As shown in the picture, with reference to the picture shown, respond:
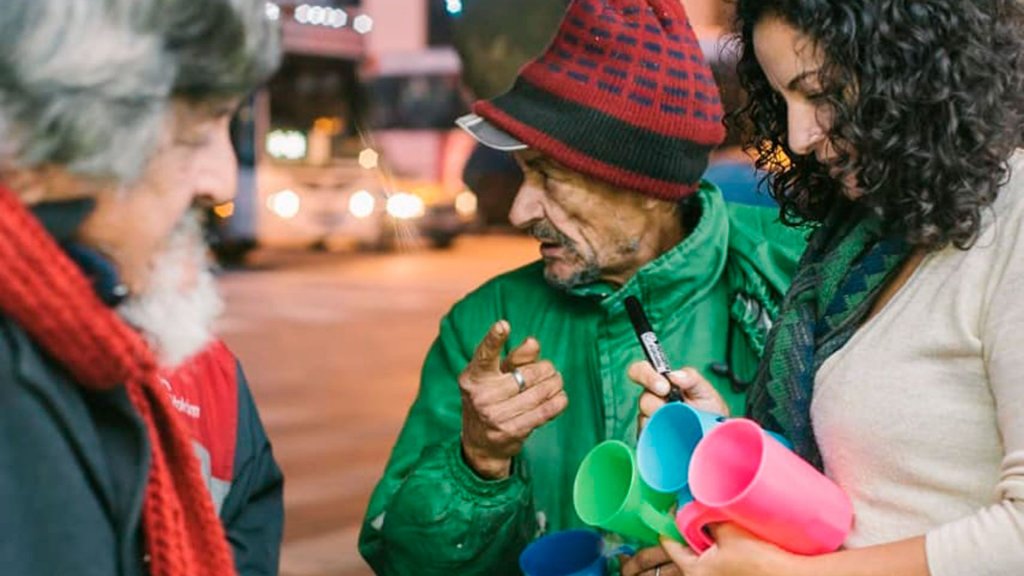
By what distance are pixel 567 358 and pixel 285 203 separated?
15.3 meters

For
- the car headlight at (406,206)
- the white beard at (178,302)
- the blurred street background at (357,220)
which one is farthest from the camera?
the car headlight at (406,206)

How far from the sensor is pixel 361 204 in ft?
60.3

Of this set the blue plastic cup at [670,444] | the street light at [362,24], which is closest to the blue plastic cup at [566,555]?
the blue plastic cup at [670,444]

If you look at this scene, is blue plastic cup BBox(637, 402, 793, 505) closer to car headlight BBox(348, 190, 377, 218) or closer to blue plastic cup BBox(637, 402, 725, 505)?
blue plastic cup BBox(637, 402, 725, 505)

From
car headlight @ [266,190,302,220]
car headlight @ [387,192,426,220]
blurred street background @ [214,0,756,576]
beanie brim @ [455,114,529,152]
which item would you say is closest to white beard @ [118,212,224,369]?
blurred street background @ [214,0,756,576]

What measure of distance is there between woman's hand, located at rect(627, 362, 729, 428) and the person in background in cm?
85

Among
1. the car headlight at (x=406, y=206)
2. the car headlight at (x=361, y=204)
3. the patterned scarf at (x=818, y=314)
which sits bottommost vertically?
the car headlight at (x=406, y=206)

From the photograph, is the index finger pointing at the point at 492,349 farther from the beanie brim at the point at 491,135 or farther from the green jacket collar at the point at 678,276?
the beanie brim at the point at 491,135

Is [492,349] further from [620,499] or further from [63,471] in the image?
[63,471]

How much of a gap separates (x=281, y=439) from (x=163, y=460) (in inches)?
259

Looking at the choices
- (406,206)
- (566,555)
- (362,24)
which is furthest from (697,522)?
(362,24)

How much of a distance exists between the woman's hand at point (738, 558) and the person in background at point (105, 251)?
66 centimetres

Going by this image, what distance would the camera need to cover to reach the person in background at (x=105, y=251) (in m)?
1.38

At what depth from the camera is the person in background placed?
4.54 ft
